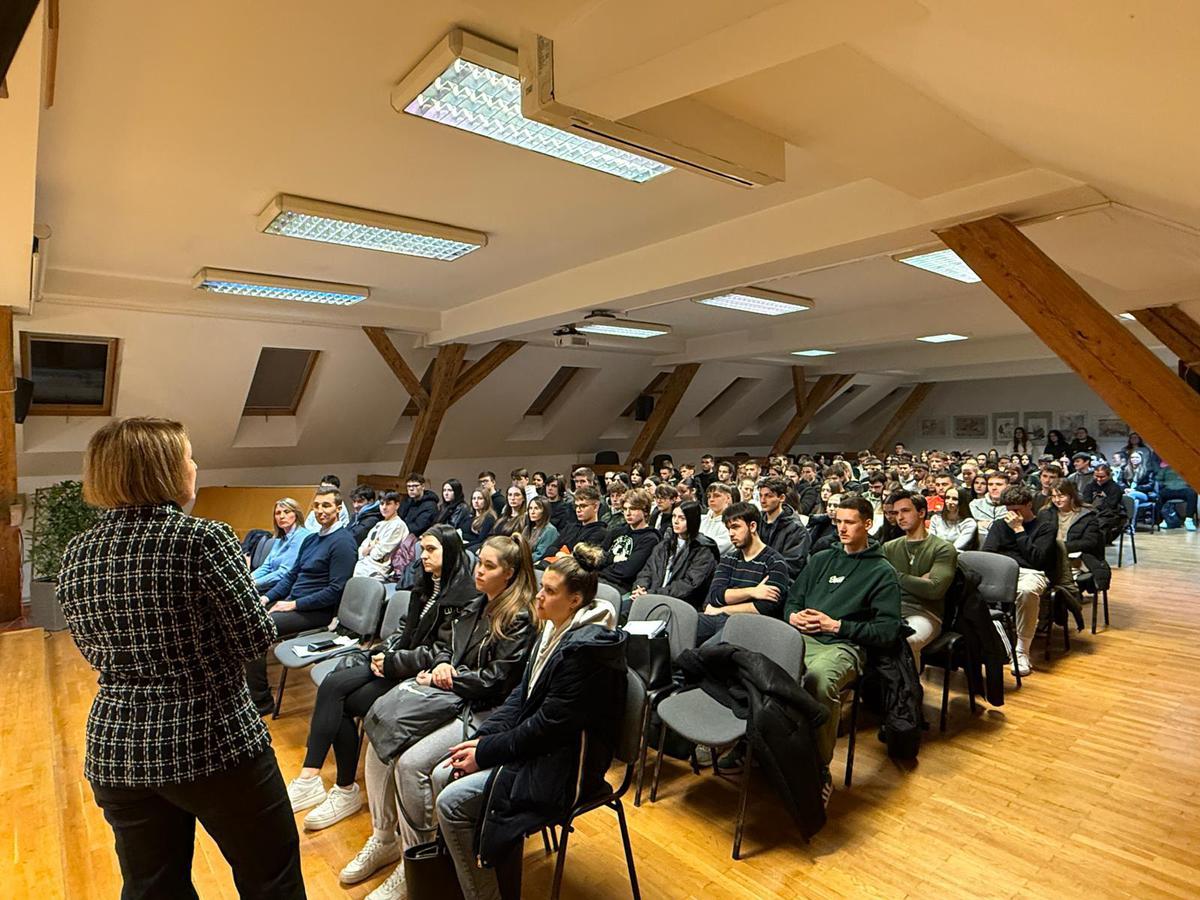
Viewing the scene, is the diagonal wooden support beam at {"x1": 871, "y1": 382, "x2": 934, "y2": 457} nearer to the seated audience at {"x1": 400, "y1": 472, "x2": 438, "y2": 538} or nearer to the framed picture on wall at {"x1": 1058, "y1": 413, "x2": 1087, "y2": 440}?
the framed picture on wall at {"x1": 1058, "y1": 413, "x2": 1087, "y2": 440}

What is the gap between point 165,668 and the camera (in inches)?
55.3

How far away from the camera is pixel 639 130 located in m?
2.23

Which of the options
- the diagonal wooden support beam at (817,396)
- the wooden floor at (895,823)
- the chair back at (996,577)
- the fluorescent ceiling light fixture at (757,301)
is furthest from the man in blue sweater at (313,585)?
the diagonal wooden support beam at (817,396)

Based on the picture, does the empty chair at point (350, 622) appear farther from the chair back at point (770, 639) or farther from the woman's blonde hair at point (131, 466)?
the woman's blonde hair at point (131, 466)

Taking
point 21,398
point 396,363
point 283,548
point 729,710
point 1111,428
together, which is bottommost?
point 729,710

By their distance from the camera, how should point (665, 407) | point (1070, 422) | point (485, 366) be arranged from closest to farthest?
point (485, 366)
point (665, 407)
point (1070, 422)

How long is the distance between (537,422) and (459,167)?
25.5ft

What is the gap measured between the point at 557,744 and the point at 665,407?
8.50 meters

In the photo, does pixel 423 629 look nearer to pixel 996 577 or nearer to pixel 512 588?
pixel 512 588

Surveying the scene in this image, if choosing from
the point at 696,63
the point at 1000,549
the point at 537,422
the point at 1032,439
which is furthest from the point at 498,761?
the point at 1032,439

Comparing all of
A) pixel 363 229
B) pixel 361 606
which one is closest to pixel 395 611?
pixel 361 606

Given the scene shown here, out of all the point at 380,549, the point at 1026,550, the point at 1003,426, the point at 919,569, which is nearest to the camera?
the point at 919,569

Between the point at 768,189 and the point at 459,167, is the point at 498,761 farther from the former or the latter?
the point at 768,189

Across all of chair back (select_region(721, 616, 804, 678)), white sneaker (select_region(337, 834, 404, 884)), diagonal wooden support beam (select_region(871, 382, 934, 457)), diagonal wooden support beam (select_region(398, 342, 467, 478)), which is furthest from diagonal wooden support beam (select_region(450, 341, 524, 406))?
diagonal wooden support beam (select_region(871, 382, 934, 457))
